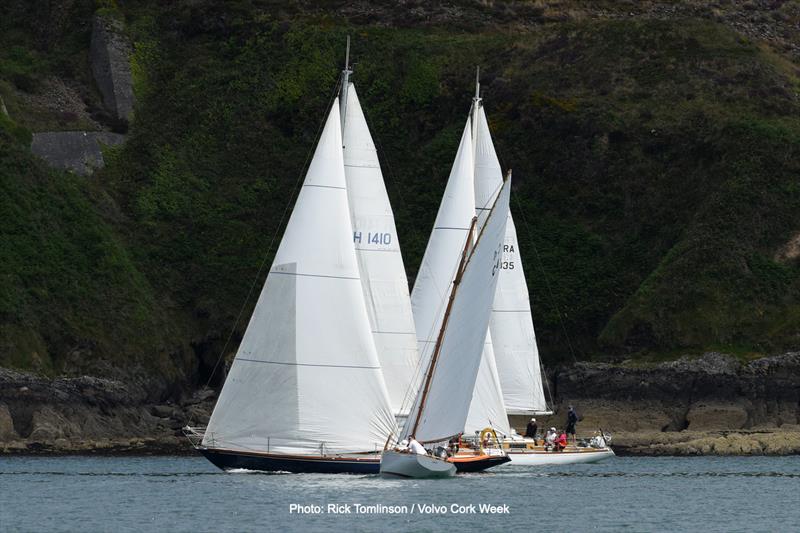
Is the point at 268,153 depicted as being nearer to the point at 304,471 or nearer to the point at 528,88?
the point at 528,88

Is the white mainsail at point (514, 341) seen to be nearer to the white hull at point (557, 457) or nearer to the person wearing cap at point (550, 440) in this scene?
the person wearing cap at point (550, 440)

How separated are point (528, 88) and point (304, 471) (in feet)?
196

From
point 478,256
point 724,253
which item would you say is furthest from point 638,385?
point 478,256

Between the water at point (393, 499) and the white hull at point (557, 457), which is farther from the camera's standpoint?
the white hull at point (557, 457)

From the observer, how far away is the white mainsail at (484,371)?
61094 millimetres

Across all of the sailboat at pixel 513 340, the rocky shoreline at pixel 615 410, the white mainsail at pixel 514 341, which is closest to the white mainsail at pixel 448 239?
the sailboat at pixel 513 340

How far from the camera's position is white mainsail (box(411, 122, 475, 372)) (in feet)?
201

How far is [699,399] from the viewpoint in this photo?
8219 cm

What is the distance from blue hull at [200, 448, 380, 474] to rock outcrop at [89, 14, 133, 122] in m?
61.8

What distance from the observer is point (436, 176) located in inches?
4136

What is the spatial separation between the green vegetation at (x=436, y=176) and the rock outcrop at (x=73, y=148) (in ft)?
3.78

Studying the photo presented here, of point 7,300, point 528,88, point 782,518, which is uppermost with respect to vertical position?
point 528,88

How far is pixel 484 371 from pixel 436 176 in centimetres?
4504

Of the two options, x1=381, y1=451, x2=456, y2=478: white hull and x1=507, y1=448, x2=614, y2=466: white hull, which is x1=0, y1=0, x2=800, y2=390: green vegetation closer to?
x1=507, y1=448, x2=614, y2=466: white hull
